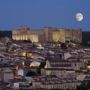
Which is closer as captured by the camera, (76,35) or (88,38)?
(76,35)

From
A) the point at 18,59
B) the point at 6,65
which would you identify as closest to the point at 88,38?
the point at 18,59

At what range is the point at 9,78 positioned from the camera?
1324 inches

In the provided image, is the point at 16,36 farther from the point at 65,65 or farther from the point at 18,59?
the point at 65,65

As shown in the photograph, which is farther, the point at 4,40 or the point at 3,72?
the point at 4,40

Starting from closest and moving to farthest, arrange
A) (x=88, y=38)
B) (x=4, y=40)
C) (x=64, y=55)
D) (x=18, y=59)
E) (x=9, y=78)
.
Result: (x=9, y=78) < (x=18, y=59) < (x=64, y=55) < (x=4, y=40) < (x=88, y=38)

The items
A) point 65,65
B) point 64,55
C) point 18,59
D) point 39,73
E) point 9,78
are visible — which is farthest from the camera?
point 64,55

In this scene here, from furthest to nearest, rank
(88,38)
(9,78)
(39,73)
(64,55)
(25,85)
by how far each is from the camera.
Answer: (88,38), (64,55), (39,73), (9,78), (25,85)

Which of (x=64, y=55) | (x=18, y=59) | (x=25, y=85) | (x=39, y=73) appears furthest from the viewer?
(x=64, y=55)

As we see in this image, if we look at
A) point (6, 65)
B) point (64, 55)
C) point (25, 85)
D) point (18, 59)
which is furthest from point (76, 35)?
point (25, 85)

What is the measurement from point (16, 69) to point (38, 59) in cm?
750

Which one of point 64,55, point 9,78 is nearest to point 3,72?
point 9,78

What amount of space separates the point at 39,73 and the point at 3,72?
2401 millimetres

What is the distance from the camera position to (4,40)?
64000 millimetres

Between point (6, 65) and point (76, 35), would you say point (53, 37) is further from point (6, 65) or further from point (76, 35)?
point (6, 65)
